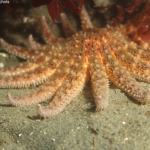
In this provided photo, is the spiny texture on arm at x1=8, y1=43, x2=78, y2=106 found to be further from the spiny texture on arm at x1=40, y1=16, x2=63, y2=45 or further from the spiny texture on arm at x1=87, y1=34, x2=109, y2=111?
the spiny texture on arm at x1=40, y1=16, x2=63, y2=45

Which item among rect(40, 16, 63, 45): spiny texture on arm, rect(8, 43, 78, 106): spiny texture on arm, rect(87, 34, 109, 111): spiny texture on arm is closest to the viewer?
rect(87, 34, 109, 111): spiny texture on arm

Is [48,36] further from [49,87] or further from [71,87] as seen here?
[71,87]

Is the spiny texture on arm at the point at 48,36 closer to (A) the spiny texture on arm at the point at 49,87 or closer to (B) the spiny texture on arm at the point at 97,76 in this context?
(A) the spiny texture on arm at the point at 49,87

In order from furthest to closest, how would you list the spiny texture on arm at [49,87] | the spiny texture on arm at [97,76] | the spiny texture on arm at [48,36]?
the spiny texture on arm at [48,36]
the spiny texture on arm at [49,87]
the spiny texture on arm at [97,76]

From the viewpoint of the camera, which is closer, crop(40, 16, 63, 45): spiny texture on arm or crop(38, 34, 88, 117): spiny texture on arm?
crop(38, 34, 88, 117): spiny texture on arm

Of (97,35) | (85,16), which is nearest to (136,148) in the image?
(97,35)

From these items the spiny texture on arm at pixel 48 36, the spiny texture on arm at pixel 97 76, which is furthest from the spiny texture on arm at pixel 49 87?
the spiny texture on arm at pixel 48 36

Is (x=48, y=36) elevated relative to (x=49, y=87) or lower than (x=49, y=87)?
elevated

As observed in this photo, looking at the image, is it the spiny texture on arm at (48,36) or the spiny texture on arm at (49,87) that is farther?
the spiny texture on arm at (48,36)

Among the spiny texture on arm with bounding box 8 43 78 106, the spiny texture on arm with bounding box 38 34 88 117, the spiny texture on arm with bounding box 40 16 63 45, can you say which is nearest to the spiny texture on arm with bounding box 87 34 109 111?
the spiny texture on arm with bounding box 38 34 88 117

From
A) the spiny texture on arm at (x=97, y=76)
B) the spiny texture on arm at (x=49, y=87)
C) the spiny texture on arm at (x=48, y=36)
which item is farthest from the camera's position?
the spiny texture on arm at (x=48, y=36)

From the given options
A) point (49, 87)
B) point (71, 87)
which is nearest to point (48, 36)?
point (49, 87)

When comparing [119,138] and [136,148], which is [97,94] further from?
[136,148]
